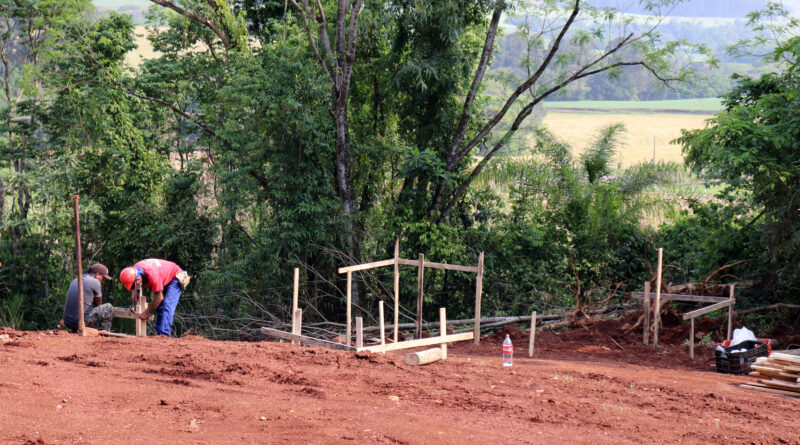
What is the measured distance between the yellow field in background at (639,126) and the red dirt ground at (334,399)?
1333 inches

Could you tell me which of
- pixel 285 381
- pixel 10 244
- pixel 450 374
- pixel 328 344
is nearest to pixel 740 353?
pixel 450 374

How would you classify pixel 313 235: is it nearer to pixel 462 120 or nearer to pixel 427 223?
pixel 427 223

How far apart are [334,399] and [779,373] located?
5.31m

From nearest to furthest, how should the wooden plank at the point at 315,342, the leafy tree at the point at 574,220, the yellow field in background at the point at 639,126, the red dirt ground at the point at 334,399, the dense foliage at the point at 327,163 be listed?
the red dirt ground at the point at 334,399
the wooden plank at the point at 315,342
the dense foliage at the point at 327,163
the leafy tree at the point at 574,220
the yellow field in background at the point at 639,126

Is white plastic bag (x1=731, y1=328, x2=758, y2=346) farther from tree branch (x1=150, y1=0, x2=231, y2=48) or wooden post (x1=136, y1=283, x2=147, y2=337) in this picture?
Answer: tree branch (x1=150, y1=0, x2=231, y2=48)

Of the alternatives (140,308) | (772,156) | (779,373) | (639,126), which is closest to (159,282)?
(140,308)

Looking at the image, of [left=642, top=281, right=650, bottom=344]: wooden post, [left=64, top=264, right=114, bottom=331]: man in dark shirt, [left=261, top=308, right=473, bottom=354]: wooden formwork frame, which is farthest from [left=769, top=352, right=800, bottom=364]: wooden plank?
[left=64, top=264, right=114, bottom=331]: man in dark shirt

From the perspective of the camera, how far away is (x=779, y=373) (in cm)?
846

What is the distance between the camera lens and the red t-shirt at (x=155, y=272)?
31.7ft

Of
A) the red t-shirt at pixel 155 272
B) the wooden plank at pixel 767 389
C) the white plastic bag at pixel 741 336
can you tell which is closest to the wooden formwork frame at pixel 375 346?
the red t-shirt at pixel 155 272

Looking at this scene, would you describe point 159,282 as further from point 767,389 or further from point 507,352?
point 767,389

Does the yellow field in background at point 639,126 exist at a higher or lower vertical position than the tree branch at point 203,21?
lower

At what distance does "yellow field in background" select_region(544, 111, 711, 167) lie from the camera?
43.6 m

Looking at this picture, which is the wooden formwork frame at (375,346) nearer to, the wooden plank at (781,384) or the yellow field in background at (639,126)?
the wooden plank at (781,384)
